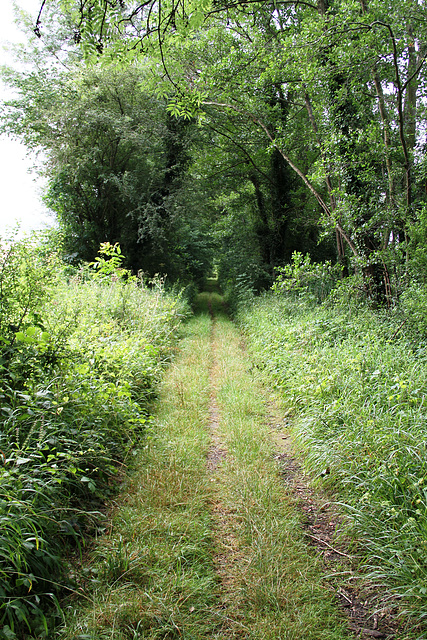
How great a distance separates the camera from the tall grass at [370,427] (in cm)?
210

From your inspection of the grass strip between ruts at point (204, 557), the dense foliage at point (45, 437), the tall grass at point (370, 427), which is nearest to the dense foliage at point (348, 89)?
the tall grass at point (370, 427)

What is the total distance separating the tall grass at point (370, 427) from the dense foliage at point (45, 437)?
2.01 m

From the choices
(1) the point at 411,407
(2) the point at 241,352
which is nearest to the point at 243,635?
(1) the point at 411,407

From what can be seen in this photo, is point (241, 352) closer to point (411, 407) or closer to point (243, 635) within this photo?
point (411, 407)

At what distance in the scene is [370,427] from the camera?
2980mm

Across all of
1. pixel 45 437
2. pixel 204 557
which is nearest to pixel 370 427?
pixel 204 557

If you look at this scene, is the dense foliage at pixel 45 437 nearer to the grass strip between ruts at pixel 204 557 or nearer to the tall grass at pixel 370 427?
the grass strip between ruts at pixel 204 557

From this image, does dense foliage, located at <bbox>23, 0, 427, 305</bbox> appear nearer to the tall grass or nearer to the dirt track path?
the tall grass

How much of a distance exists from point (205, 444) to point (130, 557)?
1.64 m

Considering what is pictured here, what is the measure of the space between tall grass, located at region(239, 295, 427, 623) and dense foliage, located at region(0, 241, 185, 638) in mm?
2013

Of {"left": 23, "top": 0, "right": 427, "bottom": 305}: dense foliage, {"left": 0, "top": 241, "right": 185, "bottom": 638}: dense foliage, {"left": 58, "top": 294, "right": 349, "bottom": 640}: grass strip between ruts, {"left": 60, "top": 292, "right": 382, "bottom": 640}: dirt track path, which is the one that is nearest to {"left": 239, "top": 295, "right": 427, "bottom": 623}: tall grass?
{"left": 60, "top": 292, "right": 382, "bottom": 640}: dirt track path

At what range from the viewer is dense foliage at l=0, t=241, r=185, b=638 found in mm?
1848

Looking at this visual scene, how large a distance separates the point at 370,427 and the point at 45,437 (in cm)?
288

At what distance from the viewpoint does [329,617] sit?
6.12 feet
